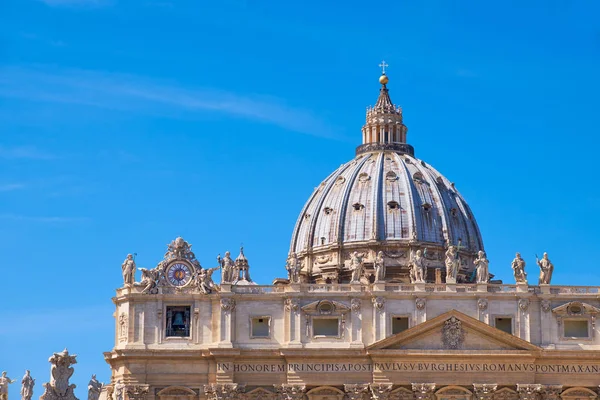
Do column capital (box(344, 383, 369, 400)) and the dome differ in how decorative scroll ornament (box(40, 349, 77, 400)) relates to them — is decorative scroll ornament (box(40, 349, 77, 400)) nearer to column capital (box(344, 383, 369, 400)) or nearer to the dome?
column capital (box(344, 383, 369, 400))

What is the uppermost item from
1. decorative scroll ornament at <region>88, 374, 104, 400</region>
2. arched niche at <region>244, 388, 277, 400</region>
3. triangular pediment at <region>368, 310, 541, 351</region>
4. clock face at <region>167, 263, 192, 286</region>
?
clock face at <region>167, 263, 192, 286</region>

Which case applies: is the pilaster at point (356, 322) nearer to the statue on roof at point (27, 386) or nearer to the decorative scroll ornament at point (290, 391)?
the decorative scroll ornament at point (290, 391)

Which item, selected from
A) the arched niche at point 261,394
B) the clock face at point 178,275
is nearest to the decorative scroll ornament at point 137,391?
the arched niche at point 261,394

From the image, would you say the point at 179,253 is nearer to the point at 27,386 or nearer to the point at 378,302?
the point at 378,302

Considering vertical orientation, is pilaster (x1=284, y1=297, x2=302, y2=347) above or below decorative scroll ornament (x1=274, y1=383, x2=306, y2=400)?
above

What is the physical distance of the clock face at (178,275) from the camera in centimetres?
13588

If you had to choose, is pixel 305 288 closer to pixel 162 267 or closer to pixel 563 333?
pixel 162 267

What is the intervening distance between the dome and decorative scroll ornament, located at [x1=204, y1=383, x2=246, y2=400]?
38363 millimetres

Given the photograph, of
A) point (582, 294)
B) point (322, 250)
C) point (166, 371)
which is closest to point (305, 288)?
point (166, 371)

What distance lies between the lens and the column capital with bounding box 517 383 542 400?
132875 mm

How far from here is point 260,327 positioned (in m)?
135

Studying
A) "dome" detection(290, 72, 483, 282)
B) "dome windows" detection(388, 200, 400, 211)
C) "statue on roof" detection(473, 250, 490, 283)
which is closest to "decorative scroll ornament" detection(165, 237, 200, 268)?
"statue on roof" detection(473, 250, 490, 283)

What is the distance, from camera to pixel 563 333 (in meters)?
136

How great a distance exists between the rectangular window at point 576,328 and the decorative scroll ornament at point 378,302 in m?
13.7
